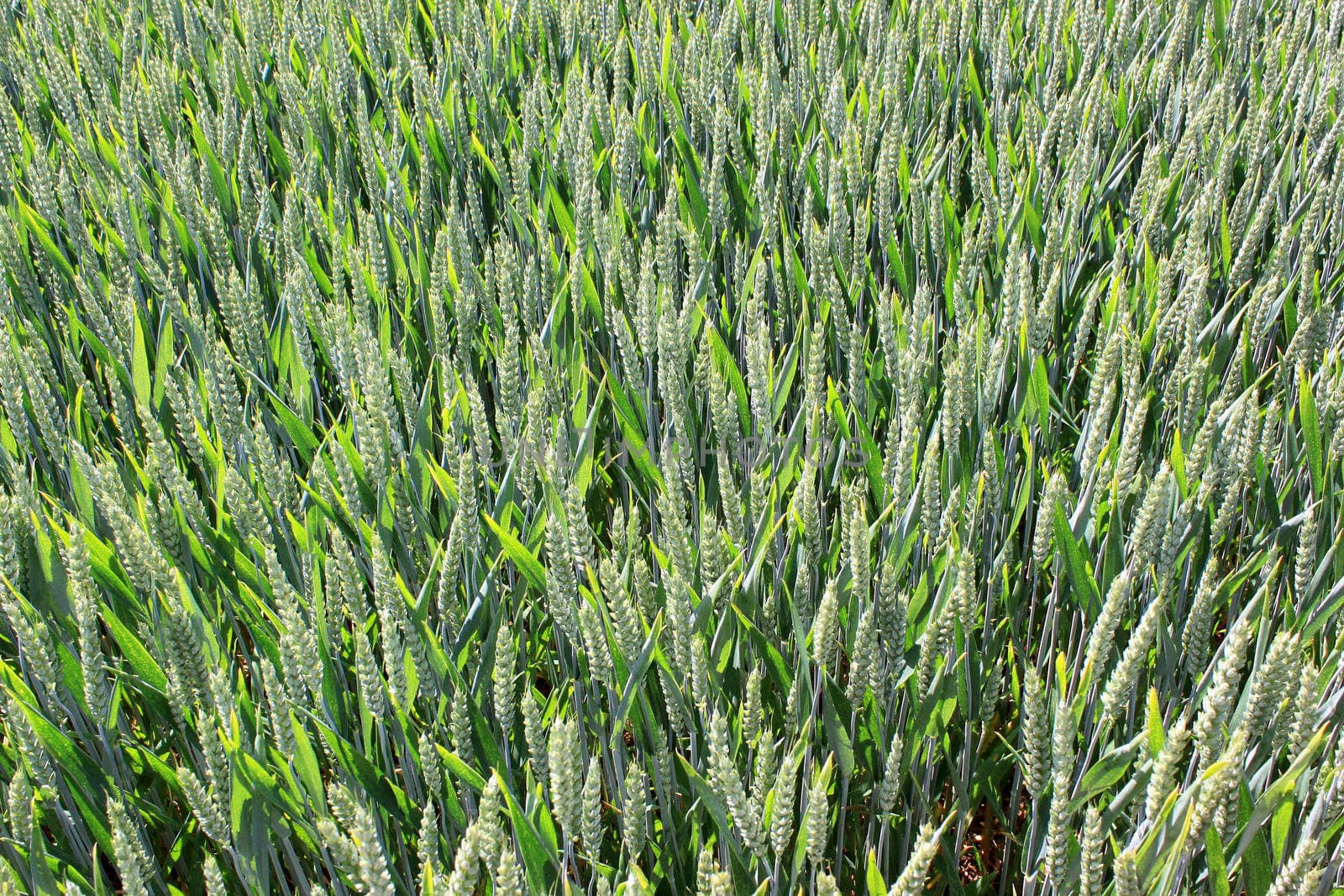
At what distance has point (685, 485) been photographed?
51.4 inches

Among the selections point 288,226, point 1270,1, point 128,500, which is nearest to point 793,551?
point 128,500

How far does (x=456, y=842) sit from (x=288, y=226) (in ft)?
3.41

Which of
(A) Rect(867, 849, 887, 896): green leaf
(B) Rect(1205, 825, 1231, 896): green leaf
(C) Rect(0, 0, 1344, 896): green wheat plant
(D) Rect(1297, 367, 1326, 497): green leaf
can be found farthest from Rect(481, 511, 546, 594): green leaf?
(D) Rect(1297, 367, 1326, 497): green leaf

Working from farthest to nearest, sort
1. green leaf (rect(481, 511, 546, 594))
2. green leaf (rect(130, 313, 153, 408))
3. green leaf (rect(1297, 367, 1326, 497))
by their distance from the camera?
1. green leaf (rect(130, 313, 153, 408))
2. green leaf (rect(1297, 367, 1326, 497))
3. green leaf (rect(481, 511, 546, 594))

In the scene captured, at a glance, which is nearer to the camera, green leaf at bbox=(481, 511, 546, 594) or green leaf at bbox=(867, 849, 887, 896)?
green leaf at bbox=(867, 849, 887, 896)

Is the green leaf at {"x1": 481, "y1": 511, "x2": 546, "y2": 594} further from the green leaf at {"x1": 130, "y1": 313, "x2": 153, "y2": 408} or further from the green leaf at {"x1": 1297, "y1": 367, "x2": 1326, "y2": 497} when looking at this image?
the green leaf at {"x1": 1297, "y1": 367, "x2": 1326, "y2": 497}

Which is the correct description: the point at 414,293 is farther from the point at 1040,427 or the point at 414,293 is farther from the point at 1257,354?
the point at 1257,354

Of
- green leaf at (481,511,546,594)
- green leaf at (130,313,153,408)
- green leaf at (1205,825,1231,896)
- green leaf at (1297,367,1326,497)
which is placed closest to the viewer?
green leaf at (1205,825,1231,896)

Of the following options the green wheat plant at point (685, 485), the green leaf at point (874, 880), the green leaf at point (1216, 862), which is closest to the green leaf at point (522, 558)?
the green wheat plant at point (685, 485)

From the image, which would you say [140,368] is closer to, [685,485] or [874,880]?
[685,485]

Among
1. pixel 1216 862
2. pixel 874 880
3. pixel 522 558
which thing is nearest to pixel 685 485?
pixel 522 558

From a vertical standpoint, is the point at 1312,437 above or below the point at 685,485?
above

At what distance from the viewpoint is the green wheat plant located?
906 millimetres

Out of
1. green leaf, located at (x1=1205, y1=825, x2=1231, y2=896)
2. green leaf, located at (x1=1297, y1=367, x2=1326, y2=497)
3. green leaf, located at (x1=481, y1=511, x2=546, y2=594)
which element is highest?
green leaf, located at (x1=1297, y1=367, x2=1326, y2=497)
